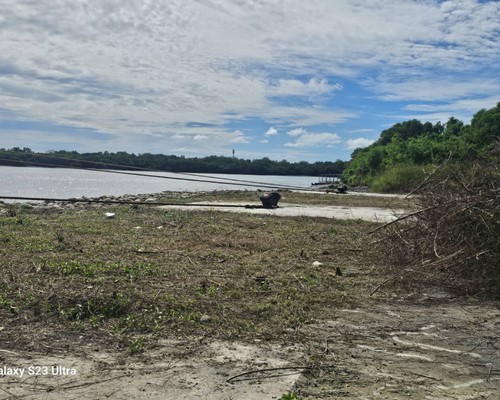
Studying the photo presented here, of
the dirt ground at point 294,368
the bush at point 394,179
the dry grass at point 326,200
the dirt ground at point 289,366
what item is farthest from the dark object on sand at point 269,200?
the bush at point 394,179

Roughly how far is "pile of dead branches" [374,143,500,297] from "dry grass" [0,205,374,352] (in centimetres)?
98

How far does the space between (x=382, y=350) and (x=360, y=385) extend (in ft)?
2.56

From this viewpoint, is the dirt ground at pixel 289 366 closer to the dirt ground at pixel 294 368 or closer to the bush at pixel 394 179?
the dirt ground at pixel 294 368

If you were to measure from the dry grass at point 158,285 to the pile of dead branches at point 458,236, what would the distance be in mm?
984

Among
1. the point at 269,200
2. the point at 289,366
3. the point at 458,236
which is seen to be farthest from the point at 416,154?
the point at 289,366

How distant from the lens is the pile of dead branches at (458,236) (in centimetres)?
609

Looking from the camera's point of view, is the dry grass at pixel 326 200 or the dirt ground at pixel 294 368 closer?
the dirt ground at pixel 294 368

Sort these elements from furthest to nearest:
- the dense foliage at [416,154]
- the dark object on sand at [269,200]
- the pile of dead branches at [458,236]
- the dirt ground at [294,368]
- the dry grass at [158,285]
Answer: the dense foliage at [416,154]
the dark object on sand at [269,200]
the pile of dead branches at [458,236]
the dry grass at [158,285]
the dirt ground at [294,368]

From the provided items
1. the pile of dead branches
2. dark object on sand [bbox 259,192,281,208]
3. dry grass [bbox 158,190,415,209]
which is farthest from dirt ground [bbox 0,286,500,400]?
dry grass [bbox 158,190,415,209]

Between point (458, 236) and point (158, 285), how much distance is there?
3.96m

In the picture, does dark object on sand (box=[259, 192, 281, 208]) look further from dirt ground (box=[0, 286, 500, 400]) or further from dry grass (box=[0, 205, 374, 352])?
dirt ground (box=[0, 286, 500, 400])

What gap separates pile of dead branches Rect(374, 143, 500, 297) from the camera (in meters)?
6.09

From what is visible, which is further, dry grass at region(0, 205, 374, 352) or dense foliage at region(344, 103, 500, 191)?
dense foliage at region(344, 103, 500, 191)

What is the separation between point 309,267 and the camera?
7.48 metres
